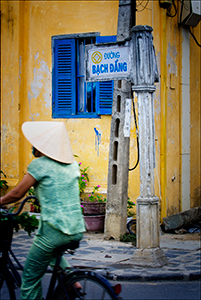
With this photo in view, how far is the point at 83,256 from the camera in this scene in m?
6.81

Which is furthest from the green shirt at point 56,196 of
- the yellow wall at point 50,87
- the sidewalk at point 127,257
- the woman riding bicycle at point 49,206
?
the yellow wall at point 50,87

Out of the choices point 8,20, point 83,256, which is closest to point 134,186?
point 83,256

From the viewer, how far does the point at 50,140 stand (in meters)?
3.53

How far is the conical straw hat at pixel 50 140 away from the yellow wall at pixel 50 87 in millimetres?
5844

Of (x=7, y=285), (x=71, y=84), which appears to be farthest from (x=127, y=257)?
(x=71, y=84)

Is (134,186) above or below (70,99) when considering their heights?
below

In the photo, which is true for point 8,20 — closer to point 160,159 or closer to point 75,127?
point 75,127

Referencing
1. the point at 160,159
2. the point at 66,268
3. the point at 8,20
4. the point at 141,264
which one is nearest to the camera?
the point at 66,268

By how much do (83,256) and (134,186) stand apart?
2.84m

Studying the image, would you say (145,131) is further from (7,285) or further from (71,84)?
(71,84)

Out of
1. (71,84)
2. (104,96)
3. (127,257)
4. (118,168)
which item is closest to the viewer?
(127,257)

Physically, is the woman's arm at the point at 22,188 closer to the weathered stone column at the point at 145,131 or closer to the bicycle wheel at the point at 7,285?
the bicycle wheel at the point at 7,285

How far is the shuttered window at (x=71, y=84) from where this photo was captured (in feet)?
31.9

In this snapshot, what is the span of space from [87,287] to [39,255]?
0.46m
